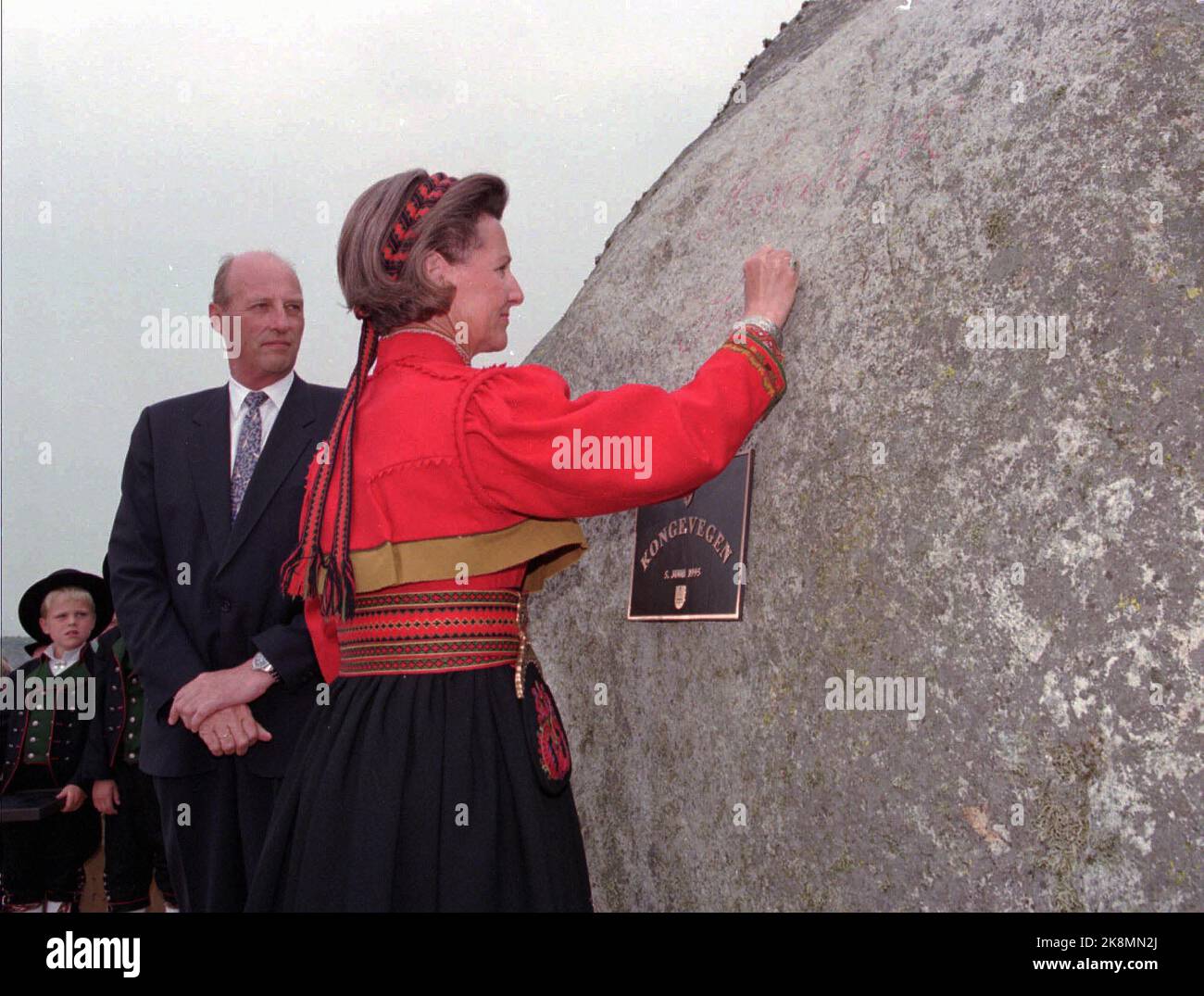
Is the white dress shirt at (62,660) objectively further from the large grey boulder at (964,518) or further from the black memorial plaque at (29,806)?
the large grey boulder at (964,518)

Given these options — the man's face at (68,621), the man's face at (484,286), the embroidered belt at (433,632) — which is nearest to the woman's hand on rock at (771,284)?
the man's face at (484,286)

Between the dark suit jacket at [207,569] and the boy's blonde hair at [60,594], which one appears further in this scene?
the boy's blonde hair at [60,594]

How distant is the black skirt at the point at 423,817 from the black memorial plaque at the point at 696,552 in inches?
24.0

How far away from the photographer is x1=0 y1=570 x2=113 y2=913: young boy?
5.91 m

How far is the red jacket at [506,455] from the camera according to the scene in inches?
101

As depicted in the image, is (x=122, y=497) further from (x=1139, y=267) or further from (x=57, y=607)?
(x=1139, y=267)

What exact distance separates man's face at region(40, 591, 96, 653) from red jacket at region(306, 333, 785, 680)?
3.97 meters

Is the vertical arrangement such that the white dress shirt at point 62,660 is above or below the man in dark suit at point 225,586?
below

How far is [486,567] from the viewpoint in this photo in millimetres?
2717

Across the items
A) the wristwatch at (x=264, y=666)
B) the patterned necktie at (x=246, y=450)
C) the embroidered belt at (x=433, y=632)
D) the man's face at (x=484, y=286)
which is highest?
the man's face at (x=484, y=286)

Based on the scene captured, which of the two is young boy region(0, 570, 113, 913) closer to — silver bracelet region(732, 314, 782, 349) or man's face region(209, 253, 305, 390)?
man's face region(209, 253, 305, 390)

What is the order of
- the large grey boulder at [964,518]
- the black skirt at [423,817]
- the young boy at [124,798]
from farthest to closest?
1. the young boy at [124,798]
2. the black skirt at [423,817]
3. the large grey boulder at [964,518]

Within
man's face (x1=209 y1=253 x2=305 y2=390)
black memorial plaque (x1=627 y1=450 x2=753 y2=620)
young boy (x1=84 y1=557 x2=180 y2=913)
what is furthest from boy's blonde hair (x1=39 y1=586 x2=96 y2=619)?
black memorial plaque (x1=627 y1=450 x2=753 y2=620)

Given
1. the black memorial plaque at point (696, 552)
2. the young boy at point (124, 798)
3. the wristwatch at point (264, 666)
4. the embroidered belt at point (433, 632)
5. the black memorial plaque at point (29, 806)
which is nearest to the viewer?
the embroidered belt at point (433, 632)
